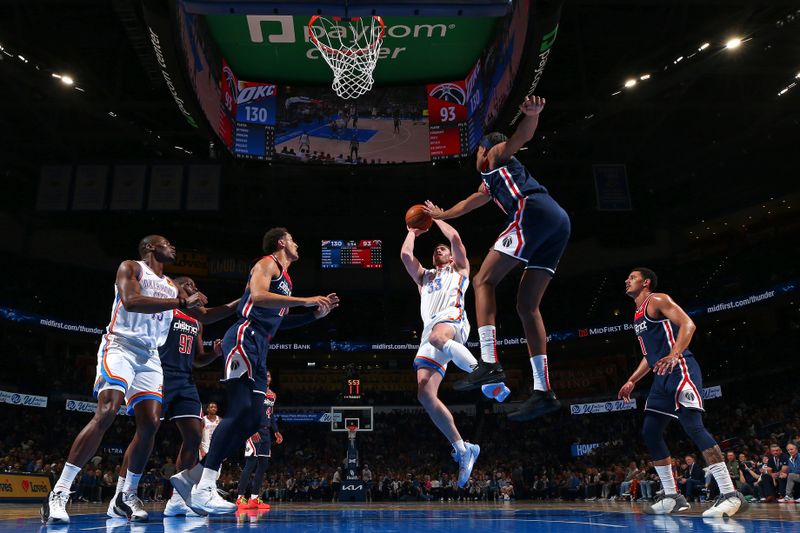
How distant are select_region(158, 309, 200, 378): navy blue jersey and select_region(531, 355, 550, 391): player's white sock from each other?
3.89 m

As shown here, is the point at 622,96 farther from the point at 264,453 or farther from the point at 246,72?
the point at 264,453

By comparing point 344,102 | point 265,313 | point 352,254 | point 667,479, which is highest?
point 344,102

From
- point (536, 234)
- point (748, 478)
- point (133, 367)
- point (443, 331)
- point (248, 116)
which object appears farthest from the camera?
point (248, 116)

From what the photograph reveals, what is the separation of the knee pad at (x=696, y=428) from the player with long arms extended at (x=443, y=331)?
2.06m

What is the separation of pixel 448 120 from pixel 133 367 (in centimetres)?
1161

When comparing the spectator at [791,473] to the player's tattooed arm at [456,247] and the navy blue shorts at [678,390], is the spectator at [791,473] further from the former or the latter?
the player's tattooed arm at [456,247]

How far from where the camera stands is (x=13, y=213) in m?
27.6

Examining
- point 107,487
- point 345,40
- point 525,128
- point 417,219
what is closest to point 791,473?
point 417,219

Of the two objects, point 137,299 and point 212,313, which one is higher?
point 212,313

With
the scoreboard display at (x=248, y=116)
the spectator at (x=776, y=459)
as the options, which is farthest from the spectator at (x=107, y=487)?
the spectator at (x=776, y=459)

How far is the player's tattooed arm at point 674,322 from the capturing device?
6.20 meters

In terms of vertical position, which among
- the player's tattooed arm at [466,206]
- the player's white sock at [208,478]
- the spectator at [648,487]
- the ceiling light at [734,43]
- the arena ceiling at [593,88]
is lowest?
the spectator at [648,487]

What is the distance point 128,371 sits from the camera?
576 centimetres

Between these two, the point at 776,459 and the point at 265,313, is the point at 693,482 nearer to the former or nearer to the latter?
the point at 776,459
